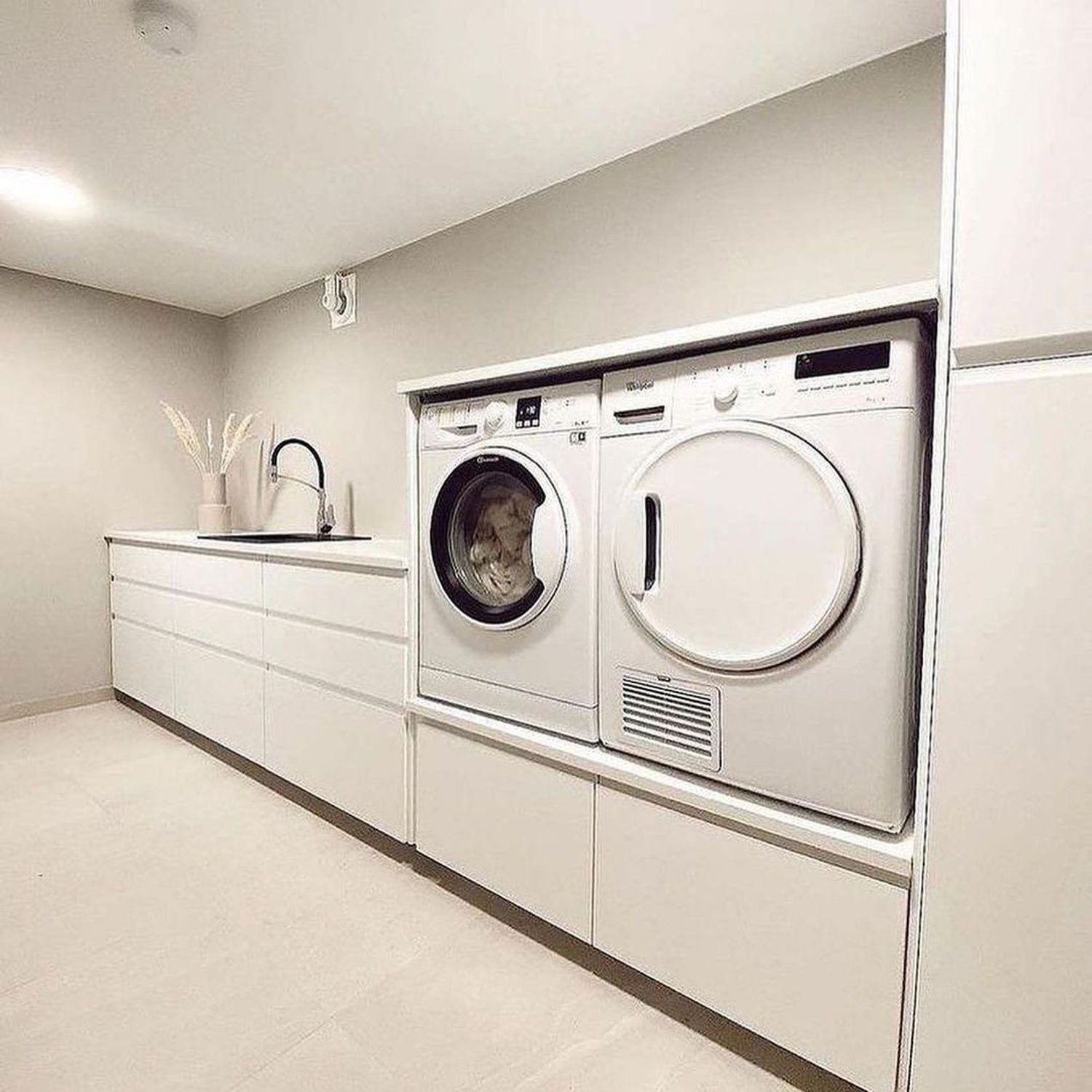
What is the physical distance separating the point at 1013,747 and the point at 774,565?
1.48 feet

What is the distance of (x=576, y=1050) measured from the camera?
4.74 ft

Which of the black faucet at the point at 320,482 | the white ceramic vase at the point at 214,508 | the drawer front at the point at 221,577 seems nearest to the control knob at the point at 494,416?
the drawer front at the point at 221,577

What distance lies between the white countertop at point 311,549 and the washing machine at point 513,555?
0.64 ft

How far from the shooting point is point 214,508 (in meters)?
3.59

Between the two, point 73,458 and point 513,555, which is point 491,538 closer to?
point 513,555

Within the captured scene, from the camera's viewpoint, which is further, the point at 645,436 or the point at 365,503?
the point at 365,503

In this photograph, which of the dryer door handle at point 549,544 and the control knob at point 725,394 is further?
the dryer door handle at point 549,544

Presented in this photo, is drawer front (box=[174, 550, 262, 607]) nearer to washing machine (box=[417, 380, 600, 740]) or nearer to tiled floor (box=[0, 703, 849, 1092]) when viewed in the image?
tiled floor (box=[0, 703, 849, 1092])

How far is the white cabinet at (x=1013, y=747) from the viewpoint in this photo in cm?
98

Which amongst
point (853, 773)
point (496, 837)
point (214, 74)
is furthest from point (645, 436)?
point (214, 74)

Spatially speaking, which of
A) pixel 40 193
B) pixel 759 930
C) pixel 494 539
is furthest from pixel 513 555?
pixel 40 193

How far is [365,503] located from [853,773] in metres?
2.48

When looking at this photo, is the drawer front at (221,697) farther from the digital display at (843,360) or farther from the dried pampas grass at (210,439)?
the digital display at (843,360)

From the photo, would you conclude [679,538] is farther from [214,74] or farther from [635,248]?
[214,74]
